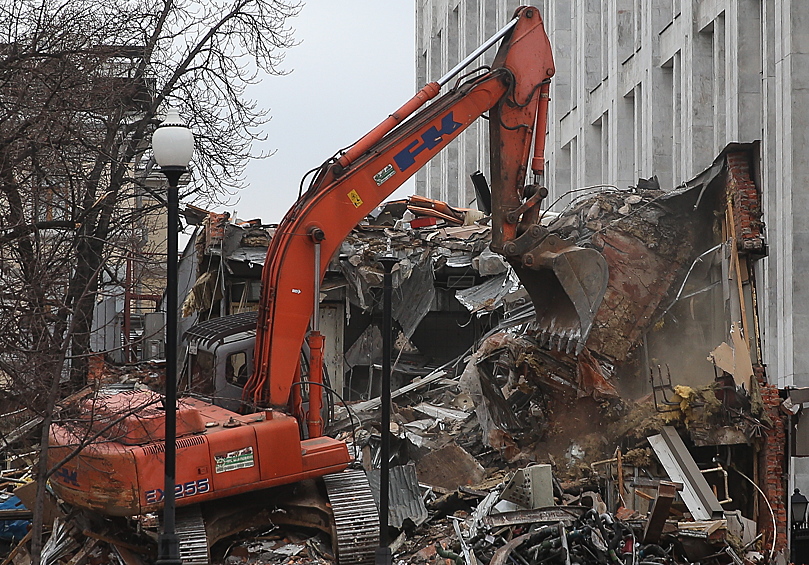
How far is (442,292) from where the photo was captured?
2208 centimetres

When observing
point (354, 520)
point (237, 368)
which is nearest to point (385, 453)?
point (354, 520)

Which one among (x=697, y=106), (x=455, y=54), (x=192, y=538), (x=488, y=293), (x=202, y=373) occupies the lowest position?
(x=192, y=538)

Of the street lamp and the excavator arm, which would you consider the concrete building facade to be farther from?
the excavator arm

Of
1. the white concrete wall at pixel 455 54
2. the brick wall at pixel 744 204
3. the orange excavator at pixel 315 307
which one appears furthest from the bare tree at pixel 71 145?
the white concrete wall at pixel 455 54

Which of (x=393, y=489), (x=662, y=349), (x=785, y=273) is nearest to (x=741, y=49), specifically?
(x=785, y=273)

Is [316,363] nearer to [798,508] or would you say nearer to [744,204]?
[744,204]

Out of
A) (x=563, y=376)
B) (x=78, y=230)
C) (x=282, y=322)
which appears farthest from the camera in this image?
(x=563, y=376)

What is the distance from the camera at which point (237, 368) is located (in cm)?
1224

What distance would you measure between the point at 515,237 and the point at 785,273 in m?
7.95

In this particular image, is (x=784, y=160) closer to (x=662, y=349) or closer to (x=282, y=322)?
(x=662, y=349)

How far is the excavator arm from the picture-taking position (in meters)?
11.7

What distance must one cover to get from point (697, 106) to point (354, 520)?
1596 cm

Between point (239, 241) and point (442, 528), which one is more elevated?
point (239, 241)

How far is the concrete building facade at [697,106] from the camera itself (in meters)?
19.2
